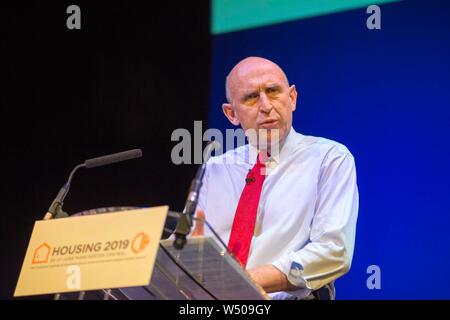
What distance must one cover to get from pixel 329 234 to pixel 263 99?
2.43ft

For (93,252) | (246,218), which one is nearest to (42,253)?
(93,252)

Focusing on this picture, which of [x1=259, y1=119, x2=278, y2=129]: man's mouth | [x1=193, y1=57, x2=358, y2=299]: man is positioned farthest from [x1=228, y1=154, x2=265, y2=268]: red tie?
[x1=259, y1=119, x2=278, y2=129]: man's mouth

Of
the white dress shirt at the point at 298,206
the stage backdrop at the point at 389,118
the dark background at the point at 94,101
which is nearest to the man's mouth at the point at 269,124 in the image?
the white dress shirt at the point at 298,206

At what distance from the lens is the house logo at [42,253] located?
2.08 m

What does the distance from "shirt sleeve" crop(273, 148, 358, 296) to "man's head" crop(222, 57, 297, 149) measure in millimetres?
293

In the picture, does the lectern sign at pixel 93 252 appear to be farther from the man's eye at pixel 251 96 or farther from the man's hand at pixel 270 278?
the man's eye at pixel 251 96

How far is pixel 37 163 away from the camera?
13.6ft

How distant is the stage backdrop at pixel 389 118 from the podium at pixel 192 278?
132cm

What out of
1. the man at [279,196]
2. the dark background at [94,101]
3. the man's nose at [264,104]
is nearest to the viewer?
the man at [279,196]

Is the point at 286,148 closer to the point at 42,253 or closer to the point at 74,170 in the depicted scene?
the point at 74,170

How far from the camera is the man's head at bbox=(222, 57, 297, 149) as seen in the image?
3.12 m

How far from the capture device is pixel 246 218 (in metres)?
2.97
